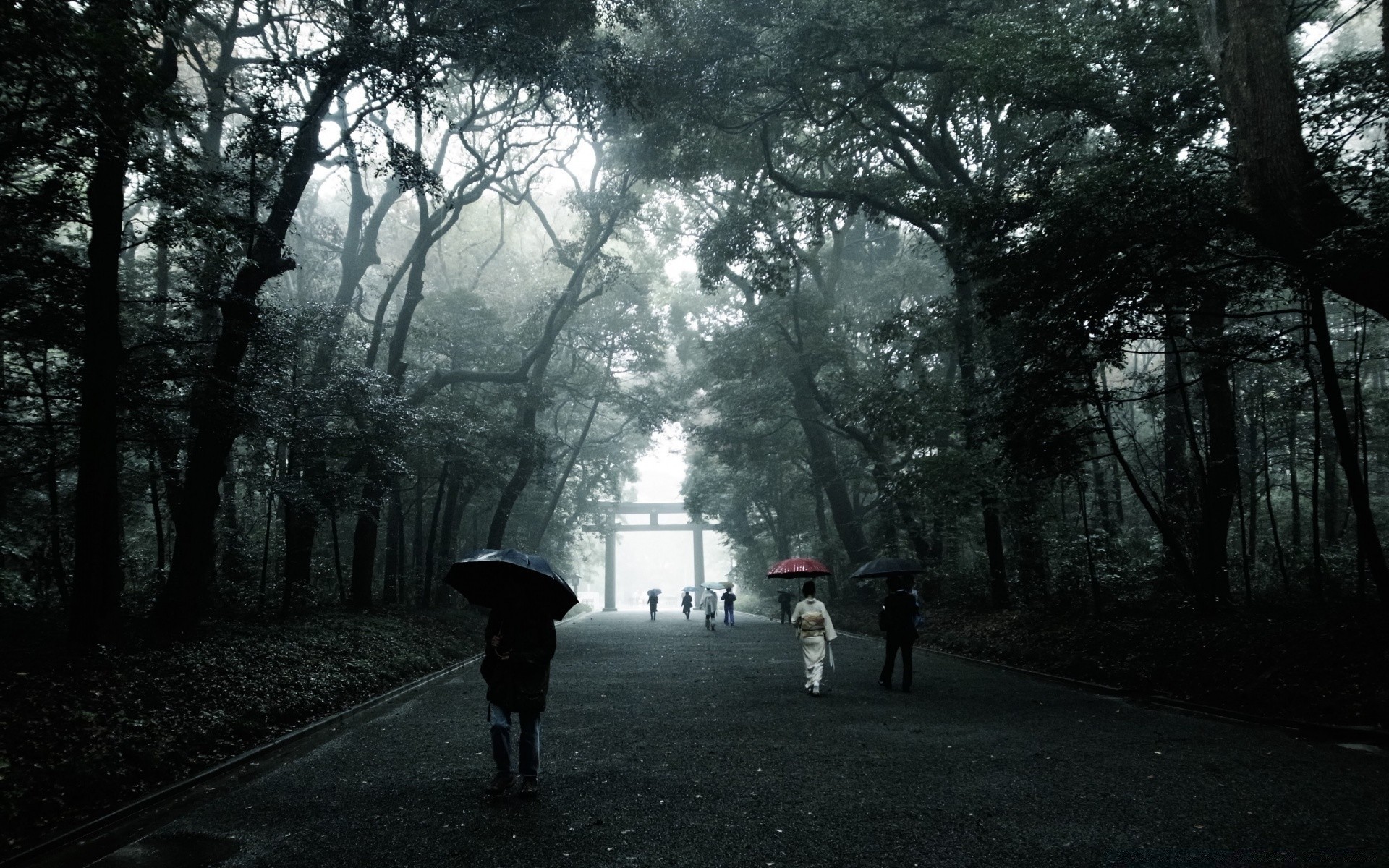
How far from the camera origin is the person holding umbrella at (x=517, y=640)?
16.2 ft

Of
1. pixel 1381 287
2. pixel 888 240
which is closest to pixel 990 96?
pixel 1381 287

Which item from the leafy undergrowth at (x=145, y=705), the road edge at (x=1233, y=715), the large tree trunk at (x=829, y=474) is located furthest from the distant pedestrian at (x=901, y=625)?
the large tree trunk at (x=829, y=474)

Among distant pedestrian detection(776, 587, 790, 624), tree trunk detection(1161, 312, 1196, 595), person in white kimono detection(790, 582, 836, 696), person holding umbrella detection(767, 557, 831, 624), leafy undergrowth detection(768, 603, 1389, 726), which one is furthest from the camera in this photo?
distant pedestrian detection(776, 587, 790, 624)

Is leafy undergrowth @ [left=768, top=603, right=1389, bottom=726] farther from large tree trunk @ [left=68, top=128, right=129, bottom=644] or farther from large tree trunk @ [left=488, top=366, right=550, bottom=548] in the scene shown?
large tree trunk @ [left=488, top=366, right=550, bottom=548]

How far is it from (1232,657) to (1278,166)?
17.1 feet

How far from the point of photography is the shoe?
4879 millimetres

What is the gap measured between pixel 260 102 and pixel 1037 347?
976 centimetres

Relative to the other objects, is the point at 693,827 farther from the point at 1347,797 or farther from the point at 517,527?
the point at 517,527

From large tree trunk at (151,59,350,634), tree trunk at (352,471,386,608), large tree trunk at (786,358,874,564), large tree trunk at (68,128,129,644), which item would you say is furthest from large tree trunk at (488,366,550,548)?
large tree trunk at (68,128,129,644)

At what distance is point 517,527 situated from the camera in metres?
30.2

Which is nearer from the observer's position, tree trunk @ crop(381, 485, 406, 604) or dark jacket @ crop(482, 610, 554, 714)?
dark jacket @ crop(482, 610, 554, 714)

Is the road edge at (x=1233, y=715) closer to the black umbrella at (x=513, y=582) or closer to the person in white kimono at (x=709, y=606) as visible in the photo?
the black umbrella at (x=513, y=582)

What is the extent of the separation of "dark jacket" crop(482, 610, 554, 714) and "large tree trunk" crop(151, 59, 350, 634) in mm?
6227

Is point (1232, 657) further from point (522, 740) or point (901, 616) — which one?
point (522, 740)
